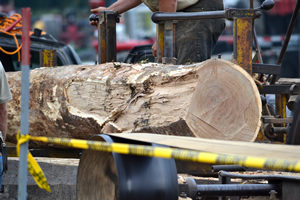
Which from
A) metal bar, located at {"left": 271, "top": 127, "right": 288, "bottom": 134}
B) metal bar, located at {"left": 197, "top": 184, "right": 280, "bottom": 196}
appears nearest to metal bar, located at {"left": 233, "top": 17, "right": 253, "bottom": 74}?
metal bar, located at {"left": 271, "top": 127, "right": 288, "bottom": 134}

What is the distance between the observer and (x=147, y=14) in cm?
2914

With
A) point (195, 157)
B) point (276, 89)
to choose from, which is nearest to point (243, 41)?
point (276, 89)

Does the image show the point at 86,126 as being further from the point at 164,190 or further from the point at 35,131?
the point at 164,190

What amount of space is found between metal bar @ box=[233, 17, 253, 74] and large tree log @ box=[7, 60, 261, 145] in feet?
1.23

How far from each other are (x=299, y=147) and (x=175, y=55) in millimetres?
3012

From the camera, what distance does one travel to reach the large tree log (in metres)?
3.99

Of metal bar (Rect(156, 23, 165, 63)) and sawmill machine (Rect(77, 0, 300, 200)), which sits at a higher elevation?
metal bar (Rect(156, 23, 165, 63))

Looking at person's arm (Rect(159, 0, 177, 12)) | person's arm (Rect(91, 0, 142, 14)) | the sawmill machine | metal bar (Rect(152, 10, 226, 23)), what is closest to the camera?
the sawmill machine

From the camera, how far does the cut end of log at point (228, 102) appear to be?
405 centimetres

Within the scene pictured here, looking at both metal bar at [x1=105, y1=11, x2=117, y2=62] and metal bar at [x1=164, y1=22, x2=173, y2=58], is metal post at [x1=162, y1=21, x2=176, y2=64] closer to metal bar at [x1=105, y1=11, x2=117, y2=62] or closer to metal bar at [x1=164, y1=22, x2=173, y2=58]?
metal bar at [x1=164, y1=22, x2=173, y2=58]

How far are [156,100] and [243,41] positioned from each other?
880mm

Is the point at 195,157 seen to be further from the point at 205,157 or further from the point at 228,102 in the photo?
the point at 228,102

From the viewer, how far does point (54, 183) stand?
15.8 ft

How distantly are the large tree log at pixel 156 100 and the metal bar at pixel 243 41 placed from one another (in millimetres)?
374
